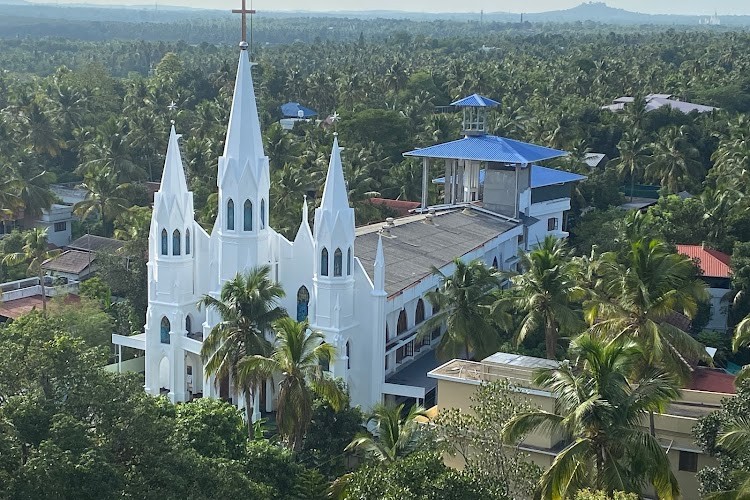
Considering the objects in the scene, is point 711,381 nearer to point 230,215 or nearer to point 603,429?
point 603,429

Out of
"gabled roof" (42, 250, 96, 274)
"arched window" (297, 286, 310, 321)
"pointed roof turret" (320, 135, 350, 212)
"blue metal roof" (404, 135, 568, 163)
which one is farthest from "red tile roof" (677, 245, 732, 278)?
"gabled roof" (42, 250, 96, 274)

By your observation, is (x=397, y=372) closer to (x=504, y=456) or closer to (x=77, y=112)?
(x=504, y=456)

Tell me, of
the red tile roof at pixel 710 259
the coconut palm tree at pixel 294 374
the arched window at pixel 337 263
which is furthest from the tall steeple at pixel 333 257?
the red tile roof at pixel 710 259

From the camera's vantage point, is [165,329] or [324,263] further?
[165,329]

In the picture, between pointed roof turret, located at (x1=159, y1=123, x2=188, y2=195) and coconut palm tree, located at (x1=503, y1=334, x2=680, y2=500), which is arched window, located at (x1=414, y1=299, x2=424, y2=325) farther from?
coconut palm tree, located at (x1=503, y1=334, x2=680, y2=500)

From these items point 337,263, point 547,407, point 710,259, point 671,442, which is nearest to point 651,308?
point 671,442

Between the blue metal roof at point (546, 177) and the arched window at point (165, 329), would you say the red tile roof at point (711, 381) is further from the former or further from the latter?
the blue metal roof at point (546, 177)
